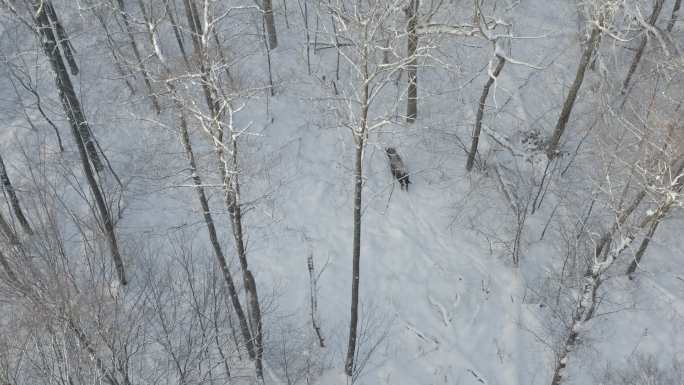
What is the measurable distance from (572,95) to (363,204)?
7854 millimetres

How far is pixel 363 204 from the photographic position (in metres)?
17.6

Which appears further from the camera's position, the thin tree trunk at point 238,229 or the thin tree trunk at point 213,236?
the thin tree trunk at point 213,236

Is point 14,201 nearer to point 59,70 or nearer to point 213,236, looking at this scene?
point 59,70

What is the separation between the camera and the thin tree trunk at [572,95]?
632 inches

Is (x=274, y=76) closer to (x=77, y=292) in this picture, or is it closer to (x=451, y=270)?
(x=451, y=270)

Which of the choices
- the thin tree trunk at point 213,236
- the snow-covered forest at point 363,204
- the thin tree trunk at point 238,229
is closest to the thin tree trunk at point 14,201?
the snow-covered forest at point 363,204

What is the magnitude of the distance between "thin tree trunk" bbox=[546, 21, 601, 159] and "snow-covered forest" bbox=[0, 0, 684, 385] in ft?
0.28

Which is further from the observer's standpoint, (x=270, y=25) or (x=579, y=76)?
(x=270, y=25)

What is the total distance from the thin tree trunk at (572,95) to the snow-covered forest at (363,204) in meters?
0.09

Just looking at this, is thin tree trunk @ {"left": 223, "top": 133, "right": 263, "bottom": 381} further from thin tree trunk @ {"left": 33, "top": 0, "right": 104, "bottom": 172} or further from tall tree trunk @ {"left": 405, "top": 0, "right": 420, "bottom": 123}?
tall tree trunk @ {"left": 405, "top": 0, "right": 420, "bottom": 123}

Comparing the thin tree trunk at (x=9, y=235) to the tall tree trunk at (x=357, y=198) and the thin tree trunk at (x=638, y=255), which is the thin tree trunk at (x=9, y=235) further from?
the thin tree trunk at (x=638, y=255)

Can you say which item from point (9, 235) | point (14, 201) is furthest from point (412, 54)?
point (14, 201)

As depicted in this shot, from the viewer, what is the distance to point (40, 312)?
31.5ft

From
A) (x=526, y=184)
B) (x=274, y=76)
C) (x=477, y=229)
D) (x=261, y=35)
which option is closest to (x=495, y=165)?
(x=526, y=184)
